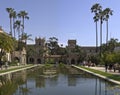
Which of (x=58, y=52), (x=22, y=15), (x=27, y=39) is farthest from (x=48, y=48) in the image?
(x=22, y=15)

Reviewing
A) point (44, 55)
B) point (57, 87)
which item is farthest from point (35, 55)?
point (57, 87)

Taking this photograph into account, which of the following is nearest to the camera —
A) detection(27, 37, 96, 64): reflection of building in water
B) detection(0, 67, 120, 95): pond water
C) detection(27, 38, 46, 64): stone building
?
detection(0, 67, 120, 95): pond water

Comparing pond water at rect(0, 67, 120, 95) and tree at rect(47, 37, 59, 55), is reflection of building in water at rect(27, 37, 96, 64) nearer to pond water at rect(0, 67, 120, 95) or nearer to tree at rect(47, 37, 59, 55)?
tree at rect(47, 37, 59, 55)

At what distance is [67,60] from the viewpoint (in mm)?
129125

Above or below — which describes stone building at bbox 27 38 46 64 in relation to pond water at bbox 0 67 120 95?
above

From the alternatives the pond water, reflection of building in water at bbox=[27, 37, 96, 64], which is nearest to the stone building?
reflection of building in water at bbox=[27, 37, 96, 64]

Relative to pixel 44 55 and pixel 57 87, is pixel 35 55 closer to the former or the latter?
pixel 44 55

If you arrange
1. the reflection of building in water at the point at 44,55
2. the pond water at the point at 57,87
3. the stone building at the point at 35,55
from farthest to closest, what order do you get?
the stone building at the point at 35,55 → the reflection of building in water at the point at 44,55 → the pond water at the point at 57,87

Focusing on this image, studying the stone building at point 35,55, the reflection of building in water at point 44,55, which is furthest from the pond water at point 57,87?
the stone building at point 35,55

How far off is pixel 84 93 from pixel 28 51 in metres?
111

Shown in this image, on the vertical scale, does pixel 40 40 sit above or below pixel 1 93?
above

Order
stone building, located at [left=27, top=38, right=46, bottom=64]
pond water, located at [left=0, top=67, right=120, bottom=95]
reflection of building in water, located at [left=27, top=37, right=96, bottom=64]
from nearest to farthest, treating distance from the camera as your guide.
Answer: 1. pond water, located at [left=0, top=67, right=120, bottom=95]
2. reflection of building in water, located at [left=27, top=37, right=96, bottom=64]
3. stone building, located at [left=27, top=38, right=46, bottom=64]

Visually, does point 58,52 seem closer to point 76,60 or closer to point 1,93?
point 76,60

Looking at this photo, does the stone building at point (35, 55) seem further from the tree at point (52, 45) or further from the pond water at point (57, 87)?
the pond water at point (57, 87)
